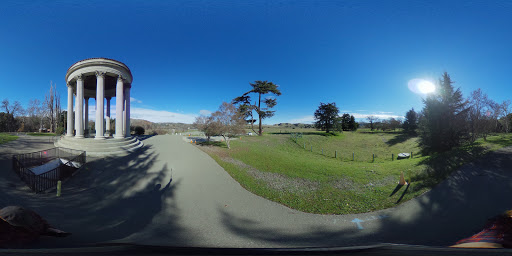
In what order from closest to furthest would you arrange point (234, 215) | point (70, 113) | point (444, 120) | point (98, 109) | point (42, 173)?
1. point (234, 215)
2. point (42, 173)
3. point (444, 120)
4. point (98, 109)
5. point (70, 113)

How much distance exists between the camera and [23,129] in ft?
111

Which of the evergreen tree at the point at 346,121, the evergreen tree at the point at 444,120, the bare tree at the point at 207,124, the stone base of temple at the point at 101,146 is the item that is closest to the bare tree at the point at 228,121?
the bare tree at the point at 207,124

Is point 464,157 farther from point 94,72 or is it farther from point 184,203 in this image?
point 94,72

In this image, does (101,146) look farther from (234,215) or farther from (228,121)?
(234,215)

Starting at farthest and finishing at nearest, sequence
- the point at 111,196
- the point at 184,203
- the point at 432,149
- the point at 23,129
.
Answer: the point at 23,129
the point at 432,149
the point at 111,196
the point at 184,203

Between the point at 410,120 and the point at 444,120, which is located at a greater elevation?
the point at 410,120

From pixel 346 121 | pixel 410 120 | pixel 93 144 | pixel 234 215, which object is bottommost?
pixel 234 215

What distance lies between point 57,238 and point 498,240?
7324mm

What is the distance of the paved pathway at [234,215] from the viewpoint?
3266 mm

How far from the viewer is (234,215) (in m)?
4.21

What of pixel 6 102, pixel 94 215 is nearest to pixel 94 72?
pixel 94 215

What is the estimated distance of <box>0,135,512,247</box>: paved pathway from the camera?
10.7 feet

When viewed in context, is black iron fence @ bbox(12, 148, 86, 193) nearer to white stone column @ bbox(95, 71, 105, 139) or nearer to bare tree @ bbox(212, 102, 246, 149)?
white stone column @ bbox(95, 71, 105, 139)

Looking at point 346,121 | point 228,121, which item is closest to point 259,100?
point 228,121
